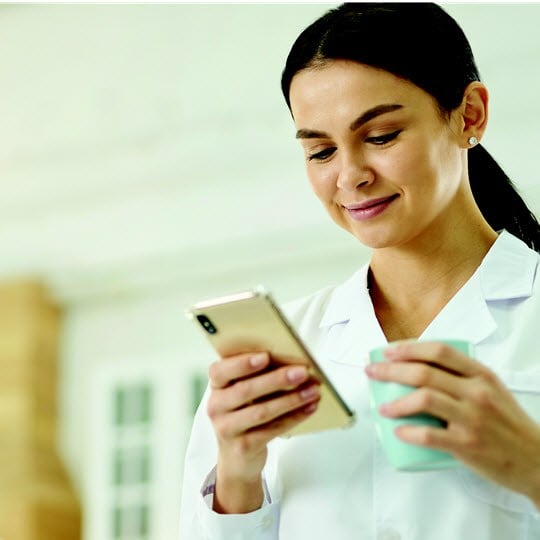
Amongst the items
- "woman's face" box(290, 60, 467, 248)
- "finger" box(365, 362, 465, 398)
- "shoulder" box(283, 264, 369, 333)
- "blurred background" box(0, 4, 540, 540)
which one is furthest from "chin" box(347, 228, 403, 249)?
"blurred background" box(0, 4, 540, 540)

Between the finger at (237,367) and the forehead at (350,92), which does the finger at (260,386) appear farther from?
the forehead at (350,92)

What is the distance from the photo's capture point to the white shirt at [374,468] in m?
0.99

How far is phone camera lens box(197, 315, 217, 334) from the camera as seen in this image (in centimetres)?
94

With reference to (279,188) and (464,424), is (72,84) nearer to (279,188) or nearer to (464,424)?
(279,188)

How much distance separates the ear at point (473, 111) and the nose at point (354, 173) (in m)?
0.15

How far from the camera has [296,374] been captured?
0.93 m

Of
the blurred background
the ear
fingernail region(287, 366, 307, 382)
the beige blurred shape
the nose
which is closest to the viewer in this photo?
fingernail region(287, 366, 307, 382)

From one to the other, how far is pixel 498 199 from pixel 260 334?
17.5 inches

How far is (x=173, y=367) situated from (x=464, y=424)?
14.7 feet

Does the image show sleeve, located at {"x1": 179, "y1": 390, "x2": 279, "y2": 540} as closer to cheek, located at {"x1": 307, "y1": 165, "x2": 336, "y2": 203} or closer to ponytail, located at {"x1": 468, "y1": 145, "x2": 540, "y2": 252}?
cheek, located at {"x1": 307, "y1": 165, "x2": 336, "y2": 203}

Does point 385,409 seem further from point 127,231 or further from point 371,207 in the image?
point 127,231

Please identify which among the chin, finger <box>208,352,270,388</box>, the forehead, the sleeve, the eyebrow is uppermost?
the forehead

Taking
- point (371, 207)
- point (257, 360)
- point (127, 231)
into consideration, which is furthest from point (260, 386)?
point (127, 231)

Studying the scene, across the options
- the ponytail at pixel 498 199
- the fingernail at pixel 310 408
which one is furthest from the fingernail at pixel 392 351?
the ponytail at pixel 498 199
